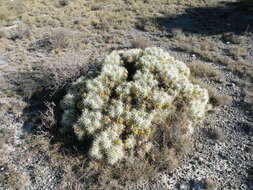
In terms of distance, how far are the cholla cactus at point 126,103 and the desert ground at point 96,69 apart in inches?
13.9

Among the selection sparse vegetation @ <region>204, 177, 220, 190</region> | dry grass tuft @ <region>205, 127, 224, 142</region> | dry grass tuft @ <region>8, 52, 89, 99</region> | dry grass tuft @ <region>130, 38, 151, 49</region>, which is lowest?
sparse vegetation @ <region>204, 177, 220, 190</region>

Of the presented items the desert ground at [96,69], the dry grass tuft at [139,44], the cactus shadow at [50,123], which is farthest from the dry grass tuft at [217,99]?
the dry grass tuft at [139,44]

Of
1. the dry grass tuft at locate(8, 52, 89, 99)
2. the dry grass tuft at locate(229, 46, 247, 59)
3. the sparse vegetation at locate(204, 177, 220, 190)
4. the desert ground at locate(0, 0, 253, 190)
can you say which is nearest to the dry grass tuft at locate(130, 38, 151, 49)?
the desert ground at locate(0, 0, 253, 190)

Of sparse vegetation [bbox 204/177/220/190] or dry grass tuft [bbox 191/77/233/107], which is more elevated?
dry grass tuft [bbox 191/77/233/107]

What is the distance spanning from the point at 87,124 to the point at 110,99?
2.44 feet

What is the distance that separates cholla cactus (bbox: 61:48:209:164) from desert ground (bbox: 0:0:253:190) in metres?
0.35

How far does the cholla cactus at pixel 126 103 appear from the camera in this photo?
13.7 feet

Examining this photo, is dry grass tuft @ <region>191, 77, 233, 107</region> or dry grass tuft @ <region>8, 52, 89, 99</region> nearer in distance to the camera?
dry grass tuft @ <region>191, 77, 233, 107</region>

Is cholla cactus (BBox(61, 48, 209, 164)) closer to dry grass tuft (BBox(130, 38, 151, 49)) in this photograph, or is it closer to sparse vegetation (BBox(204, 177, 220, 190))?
sparse vegetation (BBox(204, 177, 220, 190))

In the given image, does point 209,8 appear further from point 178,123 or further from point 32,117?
point 32,117

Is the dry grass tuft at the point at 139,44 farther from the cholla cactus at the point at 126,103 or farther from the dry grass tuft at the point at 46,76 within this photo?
the cholla cactus at the point at 126,103

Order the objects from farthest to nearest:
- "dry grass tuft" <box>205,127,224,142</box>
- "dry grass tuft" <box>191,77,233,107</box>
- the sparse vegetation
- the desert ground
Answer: "dry grass tuft" <box>191,77,233,107</box> < "dry grass tuft" <box>205,127,224,142</box> < the desert ground < the sparse vegetation

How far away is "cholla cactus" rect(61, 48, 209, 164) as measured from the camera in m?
4.18

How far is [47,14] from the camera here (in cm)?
1219
